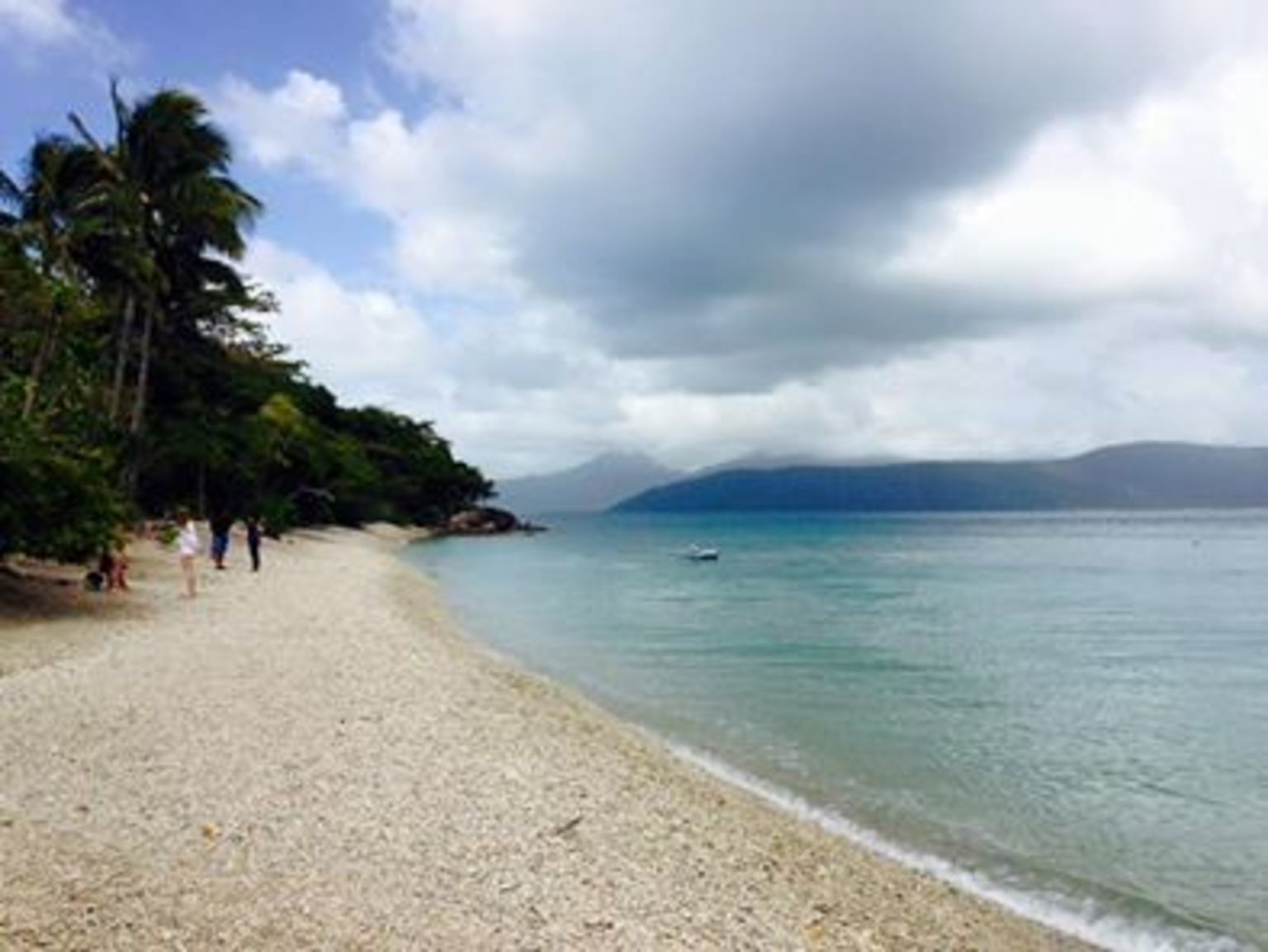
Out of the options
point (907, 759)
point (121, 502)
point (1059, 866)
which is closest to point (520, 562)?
point (121, 502)

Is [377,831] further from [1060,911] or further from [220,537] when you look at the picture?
[220,537]

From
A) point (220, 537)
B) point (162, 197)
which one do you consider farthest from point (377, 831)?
point (162, 197)

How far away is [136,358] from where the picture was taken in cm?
4972

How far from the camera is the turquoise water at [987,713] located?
1226cm

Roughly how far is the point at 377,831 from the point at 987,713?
16.1 meters

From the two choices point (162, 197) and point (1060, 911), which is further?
point (162, 197)

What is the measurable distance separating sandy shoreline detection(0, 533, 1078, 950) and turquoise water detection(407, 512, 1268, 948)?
1.87 m

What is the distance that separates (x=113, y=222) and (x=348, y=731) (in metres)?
27.8

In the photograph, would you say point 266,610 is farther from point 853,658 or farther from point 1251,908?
point 1251,908

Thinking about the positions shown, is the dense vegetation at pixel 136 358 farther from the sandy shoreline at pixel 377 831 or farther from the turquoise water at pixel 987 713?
the turquoise water at pixel 987 713

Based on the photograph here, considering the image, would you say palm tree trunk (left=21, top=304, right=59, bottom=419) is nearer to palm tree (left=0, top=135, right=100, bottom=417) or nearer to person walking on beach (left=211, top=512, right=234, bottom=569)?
palm tree (left=0, top=135, right=100, bottom=417)

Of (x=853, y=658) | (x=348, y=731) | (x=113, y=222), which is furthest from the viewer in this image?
(x=113, y=222)

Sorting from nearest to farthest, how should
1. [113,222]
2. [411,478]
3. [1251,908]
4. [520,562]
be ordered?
1. [1251,908]
2. [113,222]
3. [520,562]
4. [411,478]

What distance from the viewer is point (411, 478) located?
113125 mm
